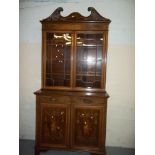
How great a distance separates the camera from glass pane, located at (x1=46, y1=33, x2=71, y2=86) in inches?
101

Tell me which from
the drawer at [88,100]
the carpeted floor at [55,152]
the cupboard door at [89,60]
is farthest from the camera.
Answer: the carpeted floor at [55,152]

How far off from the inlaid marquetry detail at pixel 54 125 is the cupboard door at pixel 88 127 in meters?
0.16

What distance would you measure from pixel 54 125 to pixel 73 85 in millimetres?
624

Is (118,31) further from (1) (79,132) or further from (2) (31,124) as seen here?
(2) (31,124)

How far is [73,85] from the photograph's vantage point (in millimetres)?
2549

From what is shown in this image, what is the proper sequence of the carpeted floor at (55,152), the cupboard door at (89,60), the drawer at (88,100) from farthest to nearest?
1. the carpeted floor at (55,152)
2. the cupboard door at (89,60)
3. the drawer at (88,100)

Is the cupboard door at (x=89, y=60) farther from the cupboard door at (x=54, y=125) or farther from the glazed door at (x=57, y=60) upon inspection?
the cupboard door at (x=54, y=125)

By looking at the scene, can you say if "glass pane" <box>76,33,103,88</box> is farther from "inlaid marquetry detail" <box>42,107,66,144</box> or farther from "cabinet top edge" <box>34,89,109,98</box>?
"inlaid marquetry detail" <box>42,107,66,144</box>

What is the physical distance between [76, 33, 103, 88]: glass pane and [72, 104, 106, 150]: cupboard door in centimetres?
36

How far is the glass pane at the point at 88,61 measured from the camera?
2.53 metres

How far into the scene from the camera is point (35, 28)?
2.97 metres

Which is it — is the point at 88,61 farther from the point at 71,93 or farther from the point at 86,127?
the point at 86,127

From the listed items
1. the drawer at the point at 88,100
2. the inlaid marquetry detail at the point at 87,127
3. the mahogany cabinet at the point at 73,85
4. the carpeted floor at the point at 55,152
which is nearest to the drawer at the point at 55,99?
the mahogany cabinet at the point at 73,85
